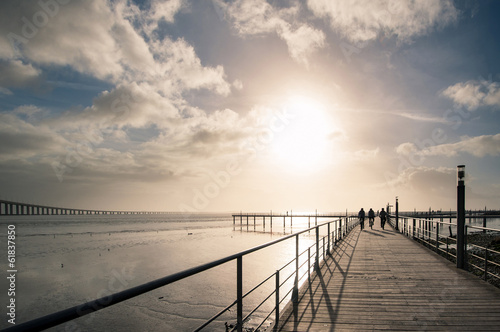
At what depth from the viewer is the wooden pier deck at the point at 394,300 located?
4.16m

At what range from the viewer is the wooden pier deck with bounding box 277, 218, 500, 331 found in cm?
416

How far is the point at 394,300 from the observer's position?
17.1 ft

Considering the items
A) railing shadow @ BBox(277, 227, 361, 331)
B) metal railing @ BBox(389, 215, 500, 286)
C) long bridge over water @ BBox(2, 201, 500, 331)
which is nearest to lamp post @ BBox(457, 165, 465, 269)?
metal railing @ BBox(389, 215, 500, 286)

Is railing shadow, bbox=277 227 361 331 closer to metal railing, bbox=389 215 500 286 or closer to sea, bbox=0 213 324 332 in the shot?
metal railing, bbox=389 215 500 286

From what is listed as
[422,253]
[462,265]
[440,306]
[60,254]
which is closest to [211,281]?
[422,253]

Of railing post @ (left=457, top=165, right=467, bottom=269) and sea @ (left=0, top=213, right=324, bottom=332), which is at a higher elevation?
railing post @ (left=457, top=165, right=467, bottom=269)

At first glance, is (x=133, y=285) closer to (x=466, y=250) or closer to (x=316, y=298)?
(x=316, y=298)

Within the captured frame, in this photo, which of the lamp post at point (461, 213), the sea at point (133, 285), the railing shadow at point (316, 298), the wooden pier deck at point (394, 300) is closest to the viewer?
the wooden pier deck at point (394, 300)

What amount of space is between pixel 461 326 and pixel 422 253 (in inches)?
274

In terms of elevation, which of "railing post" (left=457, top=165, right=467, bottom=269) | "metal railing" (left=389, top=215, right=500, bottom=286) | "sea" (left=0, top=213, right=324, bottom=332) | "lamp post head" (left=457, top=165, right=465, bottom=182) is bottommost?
"sea" (left=0, top=213, right=324, bottom=332)

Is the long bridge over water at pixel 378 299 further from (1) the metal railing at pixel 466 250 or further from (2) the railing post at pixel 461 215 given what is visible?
(1) the metal railing at pixel 466 250

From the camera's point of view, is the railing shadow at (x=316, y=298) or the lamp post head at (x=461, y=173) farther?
the lamp post head at (x=461, y=173)

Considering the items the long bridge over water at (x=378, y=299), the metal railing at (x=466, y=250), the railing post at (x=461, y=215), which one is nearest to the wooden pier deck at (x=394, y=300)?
the long bridge over water at (x=378, y=299)

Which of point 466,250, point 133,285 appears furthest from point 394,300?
point 133,285
